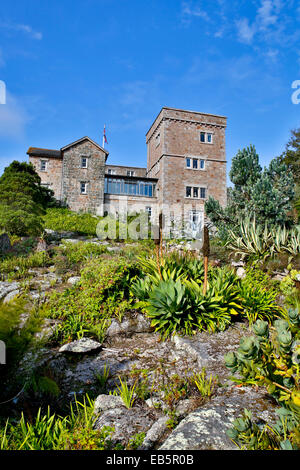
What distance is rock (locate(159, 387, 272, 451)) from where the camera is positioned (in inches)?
82.0

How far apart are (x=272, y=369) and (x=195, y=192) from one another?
96.8 ft

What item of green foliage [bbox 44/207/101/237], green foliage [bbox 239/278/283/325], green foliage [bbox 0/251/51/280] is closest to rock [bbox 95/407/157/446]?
green foliage [bbox 239/278/283/325]

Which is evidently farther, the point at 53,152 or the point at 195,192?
the point at 53,152

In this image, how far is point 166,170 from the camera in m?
29.7

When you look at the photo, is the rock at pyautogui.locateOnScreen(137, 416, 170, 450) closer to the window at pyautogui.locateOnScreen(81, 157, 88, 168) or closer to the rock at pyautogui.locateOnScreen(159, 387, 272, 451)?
the rock at pyautogui.locateOnScreen(159, 387, 272, 451)

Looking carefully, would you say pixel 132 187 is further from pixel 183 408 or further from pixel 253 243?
pixel 183 408

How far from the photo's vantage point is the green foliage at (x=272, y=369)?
1831mm

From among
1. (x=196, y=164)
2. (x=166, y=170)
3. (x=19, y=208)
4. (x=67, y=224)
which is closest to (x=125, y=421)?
(x=19, y=208)

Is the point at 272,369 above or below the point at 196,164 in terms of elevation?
below

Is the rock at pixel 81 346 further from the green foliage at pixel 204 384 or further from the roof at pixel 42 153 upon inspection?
the roof at pixel 42 153

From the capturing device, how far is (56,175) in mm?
30828

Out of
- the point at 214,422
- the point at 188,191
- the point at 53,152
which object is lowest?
the point at 214,422

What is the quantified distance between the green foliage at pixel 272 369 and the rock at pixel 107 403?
1.31 m

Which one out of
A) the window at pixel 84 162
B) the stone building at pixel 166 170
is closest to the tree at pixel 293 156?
the stone building at pixel 166 170
